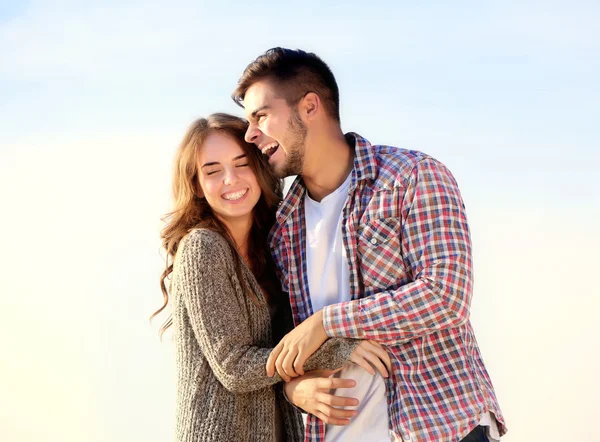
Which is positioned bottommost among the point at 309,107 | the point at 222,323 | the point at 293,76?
the point at 222,323

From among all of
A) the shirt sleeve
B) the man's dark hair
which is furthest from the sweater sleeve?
the man's dark hair

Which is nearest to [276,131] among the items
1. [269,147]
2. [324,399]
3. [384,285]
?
[269,147]

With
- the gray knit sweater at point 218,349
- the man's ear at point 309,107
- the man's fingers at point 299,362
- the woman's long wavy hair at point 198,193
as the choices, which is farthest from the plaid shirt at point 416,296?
the woman's long wavy hair at point 198,193

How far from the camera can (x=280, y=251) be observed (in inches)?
104

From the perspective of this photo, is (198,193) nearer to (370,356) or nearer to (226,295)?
(226,295)

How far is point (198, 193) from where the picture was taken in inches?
108

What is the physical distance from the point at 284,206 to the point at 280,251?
0.15 metres

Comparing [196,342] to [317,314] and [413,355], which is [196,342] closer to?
[317,314]

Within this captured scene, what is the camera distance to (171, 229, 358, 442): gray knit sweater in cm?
238

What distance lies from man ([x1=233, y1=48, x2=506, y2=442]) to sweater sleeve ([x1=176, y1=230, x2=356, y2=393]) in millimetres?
59

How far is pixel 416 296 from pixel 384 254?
184mm

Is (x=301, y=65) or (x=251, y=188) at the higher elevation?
(x=301, y=65)

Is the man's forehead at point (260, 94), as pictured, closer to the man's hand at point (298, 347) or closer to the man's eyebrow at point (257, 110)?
the man's eyebrow at point (257, 110)

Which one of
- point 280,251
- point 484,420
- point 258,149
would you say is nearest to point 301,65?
point 258,149
